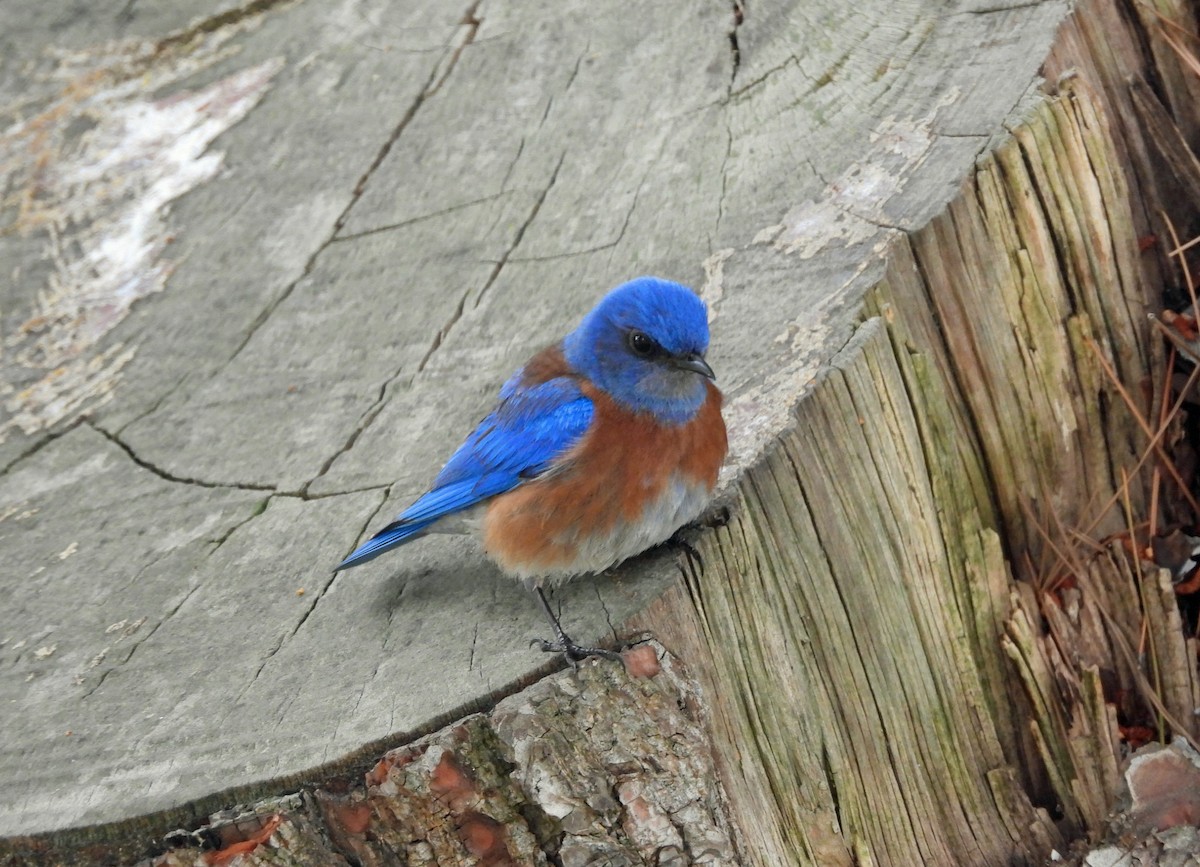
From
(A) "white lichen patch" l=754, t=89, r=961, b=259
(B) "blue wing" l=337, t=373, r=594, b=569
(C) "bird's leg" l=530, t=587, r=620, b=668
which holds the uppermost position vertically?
(A) "white lichen patch" l=754, t=89, r=961, b=259

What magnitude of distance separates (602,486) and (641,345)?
41 cm

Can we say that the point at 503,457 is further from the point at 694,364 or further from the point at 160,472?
the point at 160,472

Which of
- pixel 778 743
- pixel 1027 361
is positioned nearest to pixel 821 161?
pixel 1027 361

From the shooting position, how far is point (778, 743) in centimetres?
A: 312

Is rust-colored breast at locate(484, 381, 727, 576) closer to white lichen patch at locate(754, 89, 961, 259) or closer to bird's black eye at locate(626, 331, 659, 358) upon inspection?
bird's black eye at locate(626, 331, 659, 358)

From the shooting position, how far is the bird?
309 cm

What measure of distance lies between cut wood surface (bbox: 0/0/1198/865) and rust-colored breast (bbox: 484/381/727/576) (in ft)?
0.36

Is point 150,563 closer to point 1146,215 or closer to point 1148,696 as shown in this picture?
point 1148,696

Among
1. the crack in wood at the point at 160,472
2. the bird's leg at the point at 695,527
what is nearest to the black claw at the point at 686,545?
the bird's leg at the point at 695,527

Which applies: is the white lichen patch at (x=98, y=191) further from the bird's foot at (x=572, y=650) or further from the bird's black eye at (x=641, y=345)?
the bird's foot at (x=572, y=650)

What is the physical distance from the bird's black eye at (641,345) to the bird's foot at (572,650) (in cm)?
87

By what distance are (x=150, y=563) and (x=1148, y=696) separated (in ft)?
9.28

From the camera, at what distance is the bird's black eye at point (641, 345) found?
330 centimetres

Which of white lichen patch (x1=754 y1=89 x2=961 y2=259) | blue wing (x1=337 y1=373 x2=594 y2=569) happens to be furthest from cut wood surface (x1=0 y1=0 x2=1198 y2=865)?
blue wing (x1=337 y1=373 x2=594 y2=569)
